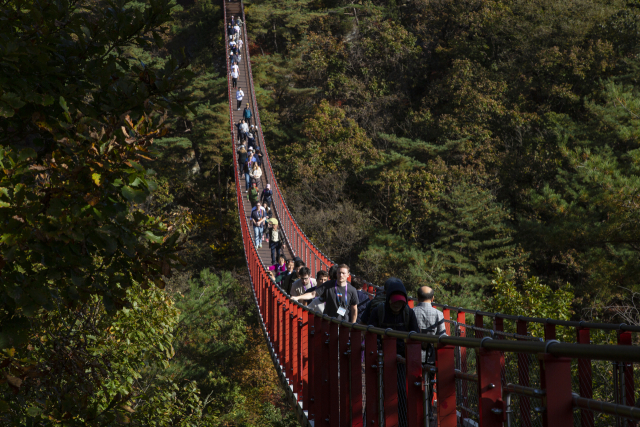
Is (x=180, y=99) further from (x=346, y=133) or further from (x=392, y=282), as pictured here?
(x=346, y=133)

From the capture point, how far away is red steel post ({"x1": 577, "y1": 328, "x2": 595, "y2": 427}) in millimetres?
2007

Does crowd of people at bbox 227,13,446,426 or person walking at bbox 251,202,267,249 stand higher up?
crowd of people at bbox 227,13,446,426

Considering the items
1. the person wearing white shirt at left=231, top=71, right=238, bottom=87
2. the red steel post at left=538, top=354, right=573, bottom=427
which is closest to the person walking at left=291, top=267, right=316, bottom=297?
the red steel post at left=538, top=354, right=573, bottom=427

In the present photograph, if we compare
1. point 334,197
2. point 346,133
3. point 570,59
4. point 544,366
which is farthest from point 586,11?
point 544,366

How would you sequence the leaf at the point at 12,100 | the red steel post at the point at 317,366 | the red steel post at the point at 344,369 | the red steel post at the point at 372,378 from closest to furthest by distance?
the leaf at the point at 12,100
the red steel post at the point at 372,378
the red steel post at the point at 344,369
the red steel post at the point at 317,366

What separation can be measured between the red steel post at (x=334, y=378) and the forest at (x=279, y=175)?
3.50ft

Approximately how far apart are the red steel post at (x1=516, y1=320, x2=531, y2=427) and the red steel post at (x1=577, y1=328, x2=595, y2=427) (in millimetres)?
225

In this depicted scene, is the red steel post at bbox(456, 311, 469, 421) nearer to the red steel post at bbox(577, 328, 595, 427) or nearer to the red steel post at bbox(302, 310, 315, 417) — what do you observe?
the red steel post at bbox(577, 328, 595, 427)

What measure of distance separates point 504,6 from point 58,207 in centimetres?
2483

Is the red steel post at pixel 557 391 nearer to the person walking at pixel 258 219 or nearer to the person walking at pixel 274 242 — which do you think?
the person walking at pixel 274 242

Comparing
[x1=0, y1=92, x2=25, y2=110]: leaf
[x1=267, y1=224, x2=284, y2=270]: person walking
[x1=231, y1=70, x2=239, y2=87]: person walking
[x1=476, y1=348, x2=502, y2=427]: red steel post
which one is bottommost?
[x1=267, y1=224, x2=284, y2=270]: person walking

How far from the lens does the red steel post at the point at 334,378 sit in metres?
3.59

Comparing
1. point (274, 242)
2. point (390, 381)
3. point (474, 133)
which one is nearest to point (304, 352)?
point (390, 381)

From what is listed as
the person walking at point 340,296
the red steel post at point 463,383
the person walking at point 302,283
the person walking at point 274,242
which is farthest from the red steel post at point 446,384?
the person walking at point 274,242
